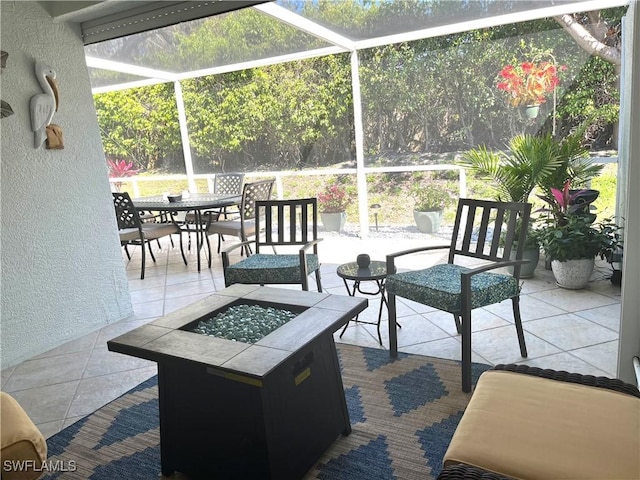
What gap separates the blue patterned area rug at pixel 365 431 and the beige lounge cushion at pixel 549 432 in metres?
0.55

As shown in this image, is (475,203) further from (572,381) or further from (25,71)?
(25,71)

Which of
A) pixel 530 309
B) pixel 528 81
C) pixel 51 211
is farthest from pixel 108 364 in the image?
pixel 528 81

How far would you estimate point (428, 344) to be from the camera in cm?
266

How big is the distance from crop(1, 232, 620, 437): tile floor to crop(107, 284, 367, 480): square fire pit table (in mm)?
808

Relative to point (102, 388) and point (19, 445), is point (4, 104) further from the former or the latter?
point (19, 445)

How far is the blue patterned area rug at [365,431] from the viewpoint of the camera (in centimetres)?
172

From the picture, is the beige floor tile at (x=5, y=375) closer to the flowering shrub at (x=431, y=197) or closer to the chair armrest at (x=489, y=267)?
the chair armrest at (x=489, y=267)

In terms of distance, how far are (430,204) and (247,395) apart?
4.00m

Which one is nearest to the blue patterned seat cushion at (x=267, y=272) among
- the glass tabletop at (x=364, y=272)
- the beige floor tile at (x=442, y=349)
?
the glass tabletop at (x=364, y=272)

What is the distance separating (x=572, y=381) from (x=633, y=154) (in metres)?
0.91

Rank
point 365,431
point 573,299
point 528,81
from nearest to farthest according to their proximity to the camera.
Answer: point 365,431, point 573,299, point 528,81

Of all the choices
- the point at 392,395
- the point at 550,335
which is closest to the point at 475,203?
the point at 550,335

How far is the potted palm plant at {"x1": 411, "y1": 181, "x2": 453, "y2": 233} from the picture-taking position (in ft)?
16.4

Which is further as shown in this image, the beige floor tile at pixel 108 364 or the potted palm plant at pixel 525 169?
the potted palm plant at pixel 525 169
